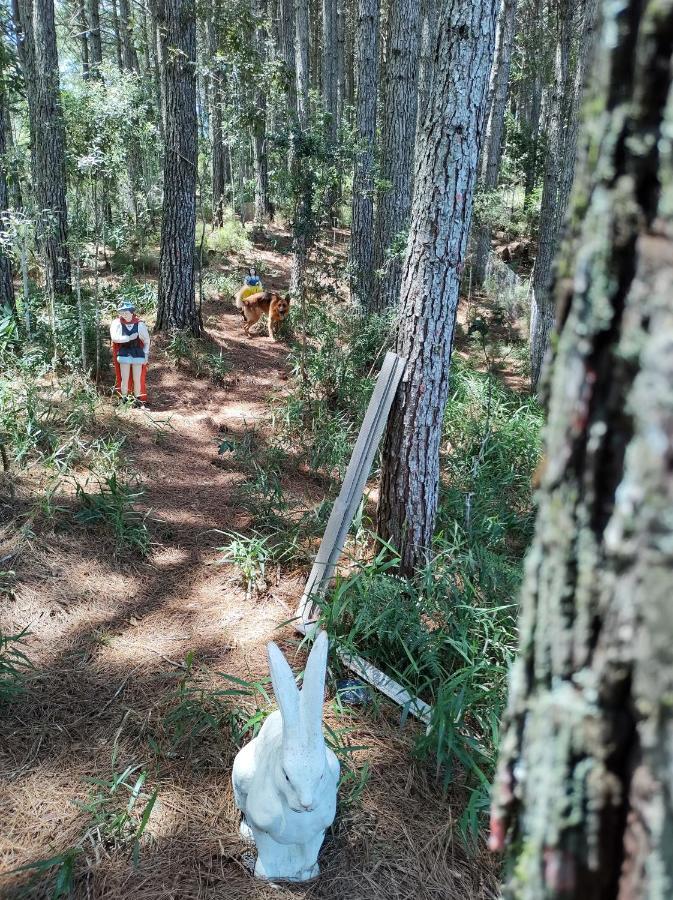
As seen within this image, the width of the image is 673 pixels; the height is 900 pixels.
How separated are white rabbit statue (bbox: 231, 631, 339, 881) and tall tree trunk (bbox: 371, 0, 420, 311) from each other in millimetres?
7279

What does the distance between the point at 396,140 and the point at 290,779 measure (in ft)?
30.3

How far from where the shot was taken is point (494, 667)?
9.72 feet

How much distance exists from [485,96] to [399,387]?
5.41ft

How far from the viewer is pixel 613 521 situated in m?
0.60

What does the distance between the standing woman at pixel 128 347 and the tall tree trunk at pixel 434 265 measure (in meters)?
3.75

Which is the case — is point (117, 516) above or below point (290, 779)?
below

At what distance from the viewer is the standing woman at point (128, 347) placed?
672cm

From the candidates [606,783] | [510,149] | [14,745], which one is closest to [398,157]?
[14,745]

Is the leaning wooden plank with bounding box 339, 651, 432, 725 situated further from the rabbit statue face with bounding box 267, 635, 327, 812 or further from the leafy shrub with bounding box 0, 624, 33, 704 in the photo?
the leafy shrub with bounding box 0, 624, 33, 704

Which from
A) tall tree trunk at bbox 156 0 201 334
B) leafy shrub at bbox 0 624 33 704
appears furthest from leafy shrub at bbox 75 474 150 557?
tall tree trunk at bbox 156 0 201 334

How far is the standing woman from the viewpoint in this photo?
22.1 ft

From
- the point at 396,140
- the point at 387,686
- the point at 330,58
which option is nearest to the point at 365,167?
the point at 396,140

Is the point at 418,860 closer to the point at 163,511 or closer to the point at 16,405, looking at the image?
the point at 163,511

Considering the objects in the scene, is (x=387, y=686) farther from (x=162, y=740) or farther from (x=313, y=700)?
(x=313, y=700)
